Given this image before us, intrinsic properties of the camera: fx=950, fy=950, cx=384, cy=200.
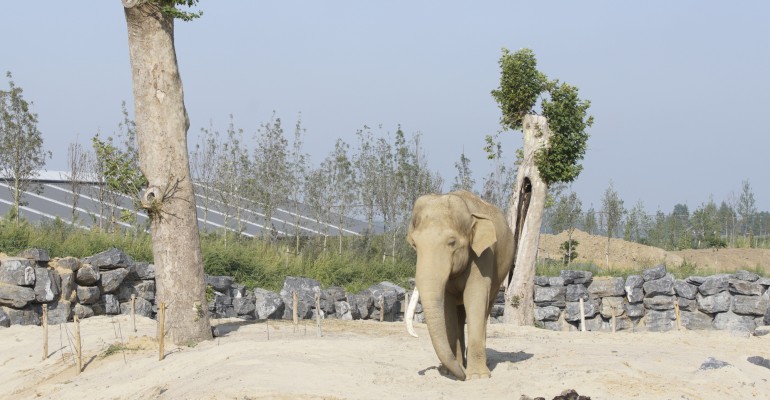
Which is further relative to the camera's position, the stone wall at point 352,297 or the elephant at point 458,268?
the stone wall at point 352,297

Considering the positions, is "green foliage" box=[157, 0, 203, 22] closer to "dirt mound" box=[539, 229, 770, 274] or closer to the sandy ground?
the sandy ground

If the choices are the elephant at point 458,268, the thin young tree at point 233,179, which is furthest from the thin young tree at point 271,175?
the elephant at point 458,268

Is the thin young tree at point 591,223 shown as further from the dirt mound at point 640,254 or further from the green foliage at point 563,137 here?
the green foliage at point 563,137

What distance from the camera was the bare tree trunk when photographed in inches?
818

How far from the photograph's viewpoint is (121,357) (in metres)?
13.8

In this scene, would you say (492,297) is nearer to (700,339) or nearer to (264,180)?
(700,339)

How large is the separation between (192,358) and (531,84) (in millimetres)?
11345

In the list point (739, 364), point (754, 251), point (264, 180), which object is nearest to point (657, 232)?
point (754, 251)

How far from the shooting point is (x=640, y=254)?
116ft

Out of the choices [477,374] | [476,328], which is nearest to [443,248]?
[476,328]

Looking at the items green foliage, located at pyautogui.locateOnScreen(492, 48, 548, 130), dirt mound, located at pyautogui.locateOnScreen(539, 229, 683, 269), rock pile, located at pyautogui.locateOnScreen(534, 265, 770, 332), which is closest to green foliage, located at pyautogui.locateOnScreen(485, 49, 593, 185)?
green foliage, located at pyautogui.locateOnScreen(492, 48, 548, 130)

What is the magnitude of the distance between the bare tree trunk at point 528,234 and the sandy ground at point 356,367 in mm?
4069

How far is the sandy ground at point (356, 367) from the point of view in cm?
1025

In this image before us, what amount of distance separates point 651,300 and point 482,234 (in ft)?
48.3
